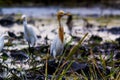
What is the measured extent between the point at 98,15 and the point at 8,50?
13.0 m

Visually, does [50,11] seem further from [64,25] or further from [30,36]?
[30,36]

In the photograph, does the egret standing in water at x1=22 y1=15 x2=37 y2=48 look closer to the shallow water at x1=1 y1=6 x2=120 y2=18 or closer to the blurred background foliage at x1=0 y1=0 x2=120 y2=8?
the shallow water at x1=1 y1=6 x2=120 y2=18

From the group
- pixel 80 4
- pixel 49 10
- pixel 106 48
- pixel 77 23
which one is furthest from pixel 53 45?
pixel 80 4

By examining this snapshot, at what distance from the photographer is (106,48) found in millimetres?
12000

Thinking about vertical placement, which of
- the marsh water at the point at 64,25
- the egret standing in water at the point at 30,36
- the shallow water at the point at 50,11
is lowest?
the shallow water at the point at 50,11

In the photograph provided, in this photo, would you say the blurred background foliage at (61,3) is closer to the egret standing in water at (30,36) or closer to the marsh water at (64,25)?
the marsh water at (64,25)

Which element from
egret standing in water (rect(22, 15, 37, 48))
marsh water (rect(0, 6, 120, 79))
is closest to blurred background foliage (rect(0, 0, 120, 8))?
marsh water (rect(0, 6, 120, 79))

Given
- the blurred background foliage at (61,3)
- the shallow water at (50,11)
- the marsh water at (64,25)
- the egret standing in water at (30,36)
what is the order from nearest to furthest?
the egret standing in water at (30,36), the marsh water at (64,25), the shallow water at (50,11), the blurred background foliage at (61,3)

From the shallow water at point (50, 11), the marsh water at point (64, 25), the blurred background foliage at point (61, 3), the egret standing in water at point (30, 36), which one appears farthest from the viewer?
the blurred background foliage at point (61, 3)

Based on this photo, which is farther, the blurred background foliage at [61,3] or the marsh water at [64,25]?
the blurred background foliage at [61,3]

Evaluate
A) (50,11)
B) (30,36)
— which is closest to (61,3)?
(50,11)

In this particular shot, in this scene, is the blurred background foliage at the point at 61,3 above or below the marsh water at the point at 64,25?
below

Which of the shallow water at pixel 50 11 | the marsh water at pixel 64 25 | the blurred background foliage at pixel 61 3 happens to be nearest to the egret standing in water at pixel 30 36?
the marsh water at pixel 64 25

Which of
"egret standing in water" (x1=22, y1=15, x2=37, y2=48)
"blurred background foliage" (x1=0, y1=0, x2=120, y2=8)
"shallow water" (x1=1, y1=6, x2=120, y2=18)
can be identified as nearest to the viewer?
"egret standing in water" (x1=22, y1=15, x2=37, y2=48)
